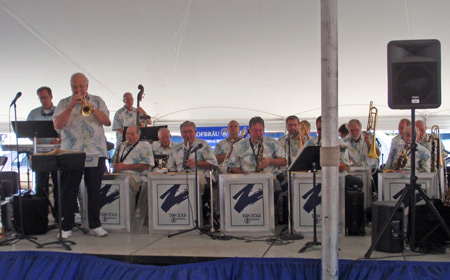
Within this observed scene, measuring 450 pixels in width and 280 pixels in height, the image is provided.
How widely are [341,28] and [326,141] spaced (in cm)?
432

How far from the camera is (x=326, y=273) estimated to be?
250 cm

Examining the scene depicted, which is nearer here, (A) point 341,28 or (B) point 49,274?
(B) point 49,274

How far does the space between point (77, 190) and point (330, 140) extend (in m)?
2.59

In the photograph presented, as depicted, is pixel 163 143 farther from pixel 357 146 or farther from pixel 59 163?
pixel 357 146

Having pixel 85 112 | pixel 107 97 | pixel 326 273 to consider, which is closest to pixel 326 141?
pixel 326 273

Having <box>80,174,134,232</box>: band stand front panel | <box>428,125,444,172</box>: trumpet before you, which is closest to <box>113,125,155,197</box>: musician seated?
<box>80,174,134,232</box>: band stand front panel

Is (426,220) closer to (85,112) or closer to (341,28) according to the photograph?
(85,112)

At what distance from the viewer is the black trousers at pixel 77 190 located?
3885 millimetres

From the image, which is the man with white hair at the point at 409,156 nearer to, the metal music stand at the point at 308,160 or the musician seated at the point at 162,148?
the metal music stand at the point at 308,160

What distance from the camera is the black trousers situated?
388 cm

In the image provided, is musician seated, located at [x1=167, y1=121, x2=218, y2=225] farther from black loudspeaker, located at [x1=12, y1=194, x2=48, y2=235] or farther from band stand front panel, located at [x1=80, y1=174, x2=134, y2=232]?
black loudspeaker, located at [x1=12, y1=194, x2=48, y2=235]

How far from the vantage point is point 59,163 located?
3549 millimetres

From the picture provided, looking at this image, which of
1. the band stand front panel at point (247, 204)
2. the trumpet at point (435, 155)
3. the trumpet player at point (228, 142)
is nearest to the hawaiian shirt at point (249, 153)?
the band stand front panel at point (247, 204)

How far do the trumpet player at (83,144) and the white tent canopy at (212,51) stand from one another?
137cm
